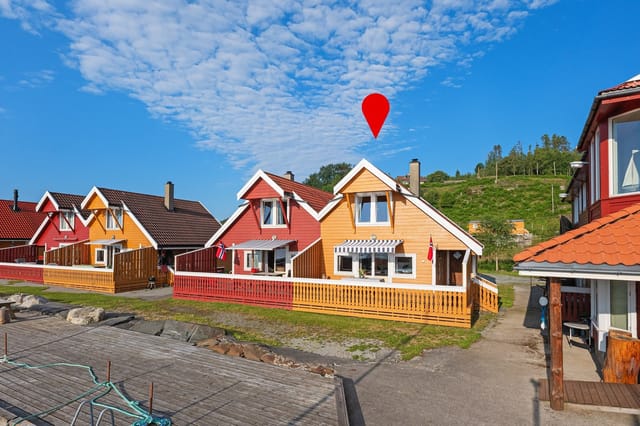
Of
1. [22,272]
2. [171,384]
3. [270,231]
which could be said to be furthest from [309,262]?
[22,272]

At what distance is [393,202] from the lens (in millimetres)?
18109

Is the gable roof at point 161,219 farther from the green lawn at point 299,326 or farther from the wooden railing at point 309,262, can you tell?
the wooden railing at point 309,262

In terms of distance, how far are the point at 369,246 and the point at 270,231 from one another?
7.06 meters

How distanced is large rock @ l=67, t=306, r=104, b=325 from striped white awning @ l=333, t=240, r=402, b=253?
32.5 feet

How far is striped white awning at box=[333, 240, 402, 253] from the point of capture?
16.9 meters

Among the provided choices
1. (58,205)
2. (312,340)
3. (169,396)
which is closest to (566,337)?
(312,340)

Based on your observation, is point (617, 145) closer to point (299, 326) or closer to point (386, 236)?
point (386, 236)

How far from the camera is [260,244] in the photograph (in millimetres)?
21016

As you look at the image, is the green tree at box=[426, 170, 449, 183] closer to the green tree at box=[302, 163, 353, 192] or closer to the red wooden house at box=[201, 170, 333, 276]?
the green tree at box=[302, 163, 353, 192]

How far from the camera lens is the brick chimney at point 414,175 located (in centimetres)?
1896

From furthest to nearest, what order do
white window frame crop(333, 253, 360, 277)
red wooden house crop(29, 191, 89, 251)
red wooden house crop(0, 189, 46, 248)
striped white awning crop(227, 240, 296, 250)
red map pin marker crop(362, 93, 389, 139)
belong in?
1. red wooden house crop(0, 189, 46, 248)
2. red wooden house crop(29, 191, 89, 251)
3. striped white awning crop(227, 240, 296, 250)
4. white window frame crop(333, 253, 360, 277)
5. red map pin marker crop(362, 93, 389, 139)

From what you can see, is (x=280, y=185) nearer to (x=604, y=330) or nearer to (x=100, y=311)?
(x=100, y=311)

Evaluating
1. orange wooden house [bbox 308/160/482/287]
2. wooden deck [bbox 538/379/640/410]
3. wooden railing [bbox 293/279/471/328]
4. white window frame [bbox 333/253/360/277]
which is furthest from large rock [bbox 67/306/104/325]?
wooden deck [bbox 538/379/640/410]

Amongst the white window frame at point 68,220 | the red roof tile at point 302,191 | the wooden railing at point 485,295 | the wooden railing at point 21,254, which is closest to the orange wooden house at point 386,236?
the wooden railing at point 485,295
